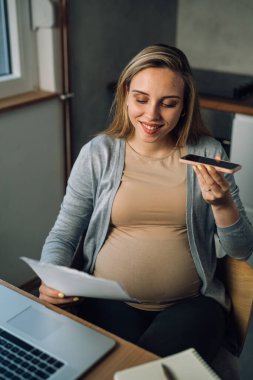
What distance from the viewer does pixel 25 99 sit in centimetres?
194

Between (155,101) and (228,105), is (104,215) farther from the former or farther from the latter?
(228,105)

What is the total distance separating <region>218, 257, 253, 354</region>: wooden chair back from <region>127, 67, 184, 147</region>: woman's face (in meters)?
0.38

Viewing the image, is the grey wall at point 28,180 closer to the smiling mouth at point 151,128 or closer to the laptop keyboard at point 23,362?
the smiling mouth at point 151,128

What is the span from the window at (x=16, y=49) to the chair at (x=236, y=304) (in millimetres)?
1137

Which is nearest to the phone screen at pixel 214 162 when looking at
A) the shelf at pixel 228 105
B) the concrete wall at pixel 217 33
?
the shelf at pixel 228 105

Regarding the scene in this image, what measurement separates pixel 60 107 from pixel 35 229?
→ 54cm

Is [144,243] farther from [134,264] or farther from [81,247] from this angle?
[81,247]

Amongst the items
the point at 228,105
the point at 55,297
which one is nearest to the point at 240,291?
the point at 55,297

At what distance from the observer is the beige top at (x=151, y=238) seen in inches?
49.6

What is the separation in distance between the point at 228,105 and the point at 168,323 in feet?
3.79

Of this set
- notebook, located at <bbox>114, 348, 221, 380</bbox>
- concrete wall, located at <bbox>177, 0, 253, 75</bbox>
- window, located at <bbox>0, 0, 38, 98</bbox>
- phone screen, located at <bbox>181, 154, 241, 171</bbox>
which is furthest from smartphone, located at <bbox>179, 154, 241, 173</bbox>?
A: concrete wall, located at <bbox>177, 0, 253, 75</bbox>

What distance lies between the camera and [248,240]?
124cm

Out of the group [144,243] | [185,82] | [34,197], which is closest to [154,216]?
[144,243]

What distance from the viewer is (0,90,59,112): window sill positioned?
186 centimetres
